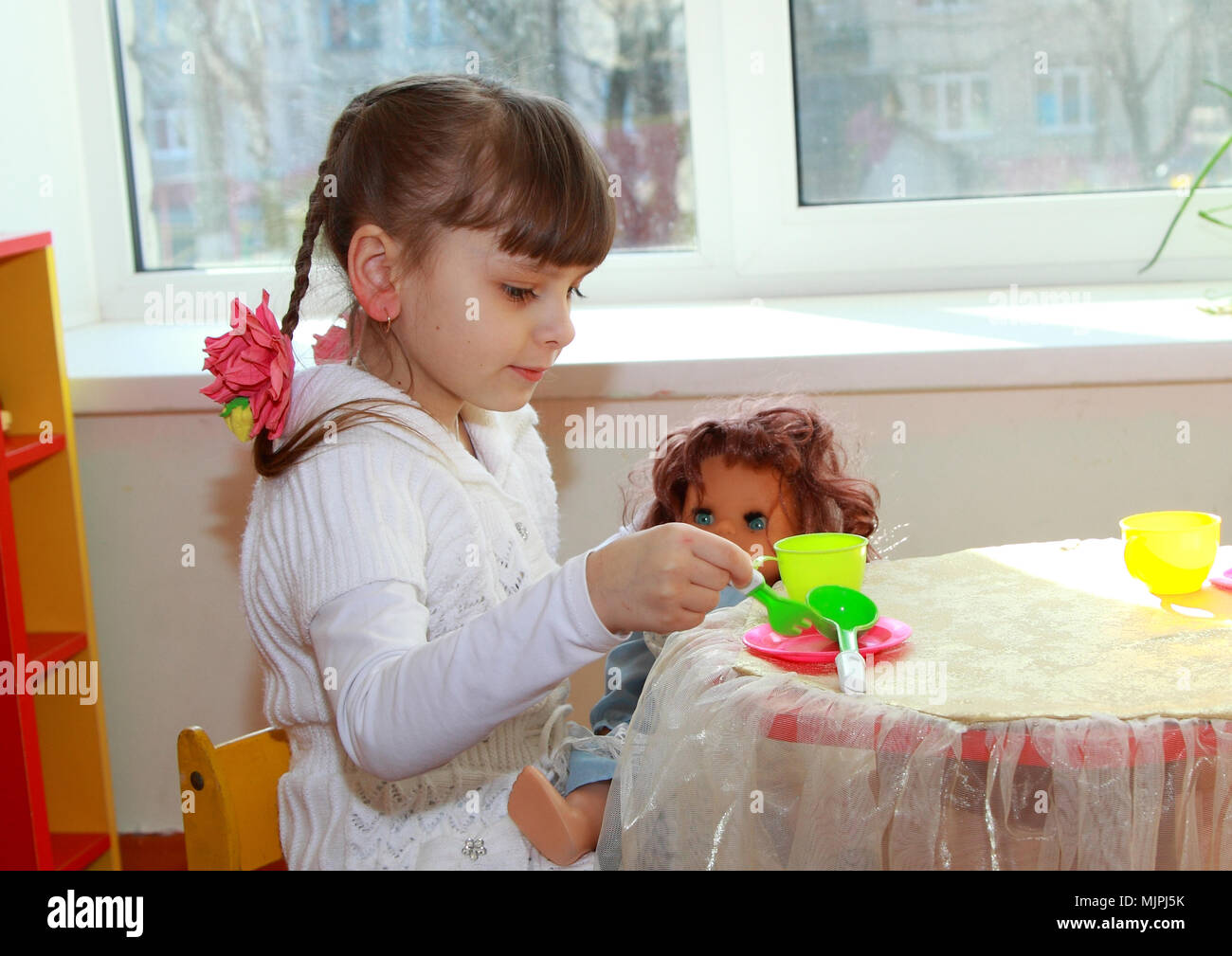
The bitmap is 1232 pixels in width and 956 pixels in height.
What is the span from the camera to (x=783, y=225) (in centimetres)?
180

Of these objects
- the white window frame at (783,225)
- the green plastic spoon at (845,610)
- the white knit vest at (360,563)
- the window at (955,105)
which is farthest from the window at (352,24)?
the green plastic spoon at (845,610)

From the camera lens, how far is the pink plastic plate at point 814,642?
0.88 m

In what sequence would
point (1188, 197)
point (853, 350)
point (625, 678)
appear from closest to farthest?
point (625, 678), point (853, 350), point (1188, 197)

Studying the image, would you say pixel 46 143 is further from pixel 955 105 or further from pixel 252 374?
pixel 955 105

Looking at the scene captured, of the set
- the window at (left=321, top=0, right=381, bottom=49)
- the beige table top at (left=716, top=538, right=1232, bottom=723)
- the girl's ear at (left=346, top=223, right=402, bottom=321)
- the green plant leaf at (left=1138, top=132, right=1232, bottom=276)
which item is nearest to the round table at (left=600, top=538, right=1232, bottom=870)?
the beige table top at (left=716, top=538, right=1232, bottom=723)

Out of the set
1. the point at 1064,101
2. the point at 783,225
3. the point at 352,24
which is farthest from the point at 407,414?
the point at 1064,101

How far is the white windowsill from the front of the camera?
4.71 feet

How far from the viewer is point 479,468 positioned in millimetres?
1009

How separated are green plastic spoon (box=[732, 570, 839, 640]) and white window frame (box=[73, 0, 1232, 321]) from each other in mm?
976

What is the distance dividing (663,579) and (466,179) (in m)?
0.34

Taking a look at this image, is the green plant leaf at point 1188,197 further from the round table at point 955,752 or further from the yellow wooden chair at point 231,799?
the yellow wooden chair at point 231,799
